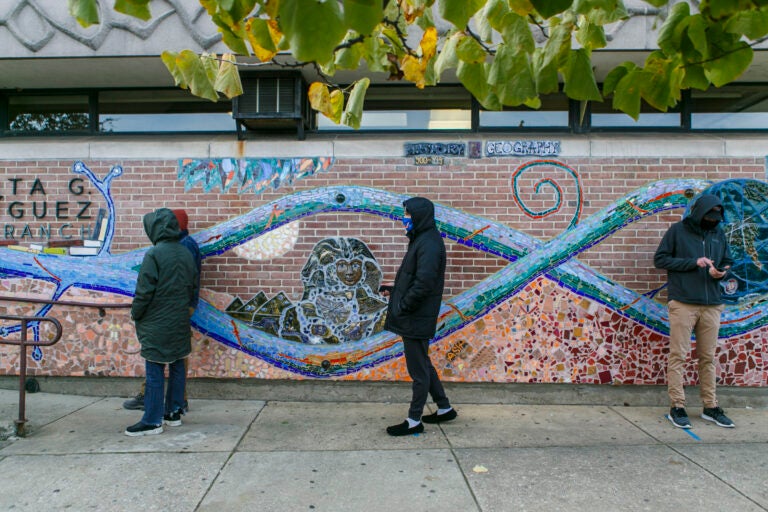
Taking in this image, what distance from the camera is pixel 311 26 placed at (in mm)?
1761

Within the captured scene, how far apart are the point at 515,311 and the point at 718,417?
6.41ft

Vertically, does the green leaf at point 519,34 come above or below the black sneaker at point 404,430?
above

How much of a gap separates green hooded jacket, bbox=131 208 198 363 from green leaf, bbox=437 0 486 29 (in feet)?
10.8

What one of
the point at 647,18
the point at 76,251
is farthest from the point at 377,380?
the point at 647,18

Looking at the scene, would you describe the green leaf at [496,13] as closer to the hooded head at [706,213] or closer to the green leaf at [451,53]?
the green leaf at [451,53]

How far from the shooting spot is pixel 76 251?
5.48 metres

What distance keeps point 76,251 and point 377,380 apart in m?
3.37

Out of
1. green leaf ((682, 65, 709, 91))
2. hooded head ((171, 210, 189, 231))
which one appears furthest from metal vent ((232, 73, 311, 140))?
green leaf ((682, 65, 709, 91))

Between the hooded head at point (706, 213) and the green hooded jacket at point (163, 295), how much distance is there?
14.7 feet

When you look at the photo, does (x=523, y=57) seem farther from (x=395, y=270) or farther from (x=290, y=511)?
(x=395, y=270)

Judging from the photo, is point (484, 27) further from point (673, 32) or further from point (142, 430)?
point (142, 430)

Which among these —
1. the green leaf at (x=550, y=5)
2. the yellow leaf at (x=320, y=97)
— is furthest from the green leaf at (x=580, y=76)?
the yellow leaf at (x=320, y=97)

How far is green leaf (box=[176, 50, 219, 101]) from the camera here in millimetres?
2479

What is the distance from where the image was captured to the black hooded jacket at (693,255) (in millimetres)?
4648
